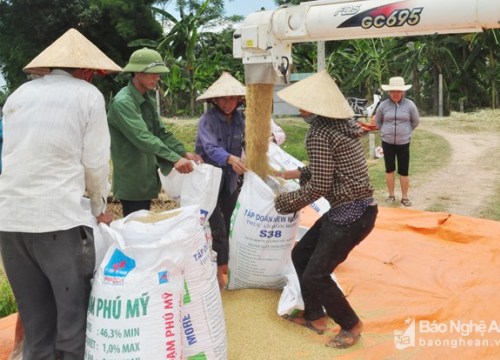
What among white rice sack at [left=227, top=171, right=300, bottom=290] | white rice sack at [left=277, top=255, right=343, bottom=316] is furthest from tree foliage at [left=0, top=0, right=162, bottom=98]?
white rice sack at [left=277, top=255, right=343, bottom=316]

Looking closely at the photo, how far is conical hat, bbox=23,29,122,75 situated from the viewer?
7.24ft

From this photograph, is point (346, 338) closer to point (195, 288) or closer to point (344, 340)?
point (344, 340)

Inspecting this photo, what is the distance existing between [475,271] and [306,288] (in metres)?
1.44

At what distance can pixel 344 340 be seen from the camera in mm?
2752

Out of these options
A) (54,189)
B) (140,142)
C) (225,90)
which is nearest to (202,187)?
(140,142)

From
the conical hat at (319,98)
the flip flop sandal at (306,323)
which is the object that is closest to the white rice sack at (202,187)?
the conical hat at (319,98)

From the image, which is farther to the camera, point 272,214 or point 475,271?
point 475,271

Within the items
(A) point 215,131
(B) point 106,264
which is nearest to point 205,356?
(B) point 106,264

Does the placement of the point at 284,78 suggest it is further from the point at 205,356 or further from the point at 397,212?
the point at 397,212

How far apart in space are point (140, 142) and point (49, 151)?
85 centimetres

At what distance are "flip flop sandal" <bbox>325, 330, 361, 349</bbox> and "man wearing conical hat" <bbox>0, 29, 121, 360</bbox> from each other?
4.07ft

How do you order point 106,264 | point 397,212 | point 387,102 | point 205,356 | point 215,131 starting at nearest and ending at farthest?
point 106,264
point 205,356
point 215,131
point 397,212
point 387,102

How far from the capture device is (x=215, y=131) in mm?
3441

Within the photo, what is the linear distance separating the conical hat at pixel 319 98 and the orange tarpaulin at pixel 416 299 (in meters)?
1.19
